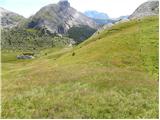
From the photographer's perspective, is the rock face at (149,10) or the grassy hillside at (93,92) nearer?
the grassy hillside at (93,92)

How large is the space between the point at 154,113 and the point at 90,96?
6.94 m

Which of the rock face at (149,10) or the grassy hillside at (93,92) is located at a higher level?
the rock face at (149,10)

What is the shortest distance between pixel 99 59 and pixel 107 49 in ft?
27.1

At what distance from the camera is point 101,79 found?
3956 centimetres

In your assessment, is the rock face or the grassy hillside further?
the rock face

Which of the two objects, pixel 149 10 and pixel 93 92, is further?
pixel 149 10

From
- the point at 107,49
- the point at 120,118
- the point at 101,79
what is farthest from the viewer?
the point at 107,49

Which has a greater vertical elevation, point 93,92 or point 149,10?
point 149,10

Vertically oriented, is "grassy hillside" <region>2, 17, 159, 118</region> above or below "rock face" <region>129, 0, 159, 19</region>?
below

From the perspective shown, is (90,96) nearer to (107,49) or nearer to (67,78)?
(67,78)

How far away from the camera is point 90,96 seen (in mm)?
32906

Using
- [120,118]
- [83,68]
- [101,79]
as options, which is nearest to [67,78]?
[101,79]

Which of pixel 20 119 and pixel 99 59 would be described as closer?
pixel 20 119

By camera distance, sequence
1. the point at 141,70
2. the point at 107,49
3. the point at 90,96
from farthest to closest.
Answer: the point at 107,49
the point at 141,70
the point at 90,96
